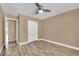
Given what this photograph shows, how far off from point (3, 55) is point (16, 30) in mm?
504

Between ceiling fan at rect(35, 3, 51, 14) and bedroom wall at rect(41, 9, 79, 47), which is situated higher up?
ceiling fan at rect(35, 3, 51, 14)

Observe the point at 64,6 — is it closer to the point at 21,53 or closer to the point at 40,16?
the point at 40,16

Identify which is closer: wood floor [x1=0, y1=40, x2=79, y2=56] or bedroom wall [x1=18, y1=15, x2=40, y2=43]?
wood floor [x1=0, y1=40, x2=79, y2=56]

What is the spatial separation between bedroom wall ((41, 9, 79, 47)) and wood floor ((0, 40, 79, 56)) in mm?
145

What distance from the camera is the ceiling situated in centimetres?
183

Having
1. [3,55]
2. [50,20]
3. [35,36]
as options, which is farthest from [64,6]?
[3,55]

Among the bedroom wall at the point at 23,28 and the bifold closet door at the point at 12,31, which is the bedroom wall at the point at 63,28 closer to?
the bedroom wall at the point at 23,28

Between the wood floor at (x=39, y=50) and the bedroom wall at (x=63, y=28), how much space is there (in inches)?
5.7

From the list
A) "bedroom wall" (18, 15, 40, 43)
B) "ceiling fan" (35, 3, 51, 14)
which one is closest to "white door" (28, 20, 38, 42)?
"bedroom wall" (18, 15, 40, 43)

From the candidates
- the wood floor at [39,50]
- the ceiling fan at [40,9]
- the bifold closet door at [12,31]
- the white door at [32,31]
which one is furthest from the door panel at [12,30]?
the ceiling fan at [40,9]

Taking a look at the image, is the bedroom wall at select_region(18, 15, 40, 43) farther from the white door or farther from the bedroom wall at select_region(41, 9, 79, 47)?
the bedroom wall at select_region(41, 9, 79, 47)

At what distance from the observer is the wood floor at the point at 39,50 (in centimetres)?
186

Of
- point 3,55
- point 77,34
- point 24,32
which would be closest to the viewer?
point 3,55

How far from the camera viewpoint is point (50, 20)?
2.14 meters
